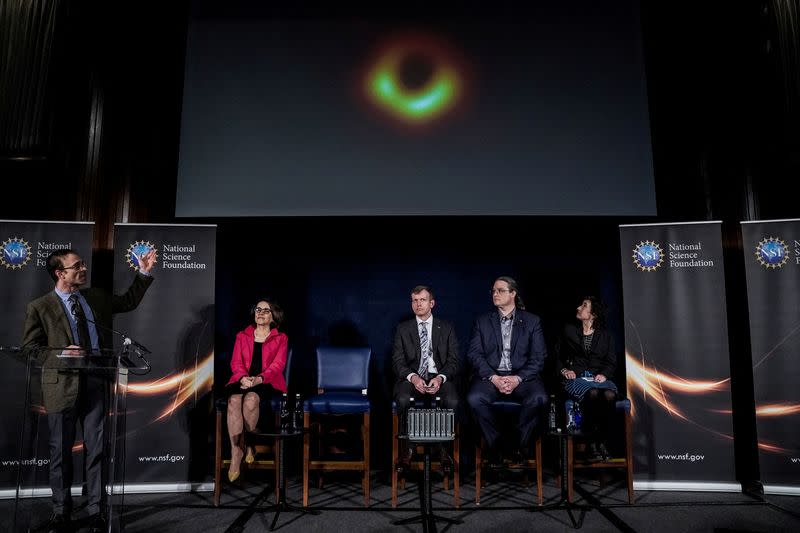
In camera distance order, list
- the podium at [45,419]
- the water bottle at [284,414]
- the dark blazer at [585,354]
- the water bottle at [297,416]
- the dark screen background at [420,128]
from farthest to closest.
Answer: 1. the dark screen background at [420,128]
2. the dark blazer at [585,354]
3. the water bottle at [284,414]
4. the water bottle at [297,416]
5. the podium at [45,419]

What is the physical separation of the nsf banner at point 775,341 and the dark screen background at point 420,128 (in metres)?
0.86

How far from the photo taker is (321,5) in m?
4.65

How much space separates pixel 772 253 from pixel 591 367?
4.90ft

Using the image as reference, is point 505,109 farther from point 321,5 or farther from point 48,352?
point 48,352

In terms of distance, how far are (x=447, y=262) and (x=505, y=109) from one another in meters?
1.28

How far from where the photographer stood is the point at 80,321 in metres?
3.37

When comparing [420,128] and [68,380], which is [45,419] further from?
[420,128]

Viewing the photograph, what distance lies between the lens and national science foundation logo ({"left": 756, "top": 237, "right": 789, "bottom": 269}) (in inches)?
167

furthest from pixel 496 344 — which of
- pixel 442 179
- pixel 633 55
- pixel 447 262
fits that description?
pixel 633 55

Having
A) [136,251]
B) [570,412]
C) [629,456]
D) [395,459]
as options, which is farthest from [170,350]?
[629,456]

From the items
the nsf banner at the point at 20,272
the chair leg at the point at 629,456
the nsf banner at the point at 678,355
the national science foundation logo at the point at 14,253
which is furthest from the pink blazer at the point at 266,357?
the nsf banner at the point at 678,355

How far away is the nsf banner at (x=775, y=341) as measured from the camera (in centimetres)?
406

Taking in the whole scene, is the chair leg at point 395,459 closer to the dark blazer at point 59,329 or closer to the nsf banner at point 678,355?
the nsf banner at point 678,355

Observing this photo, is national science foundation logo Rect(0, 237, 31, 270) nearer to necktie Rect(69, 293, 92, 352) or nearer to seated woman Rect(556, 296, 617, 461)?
necktie Rect(69, 293, 92, 352)
